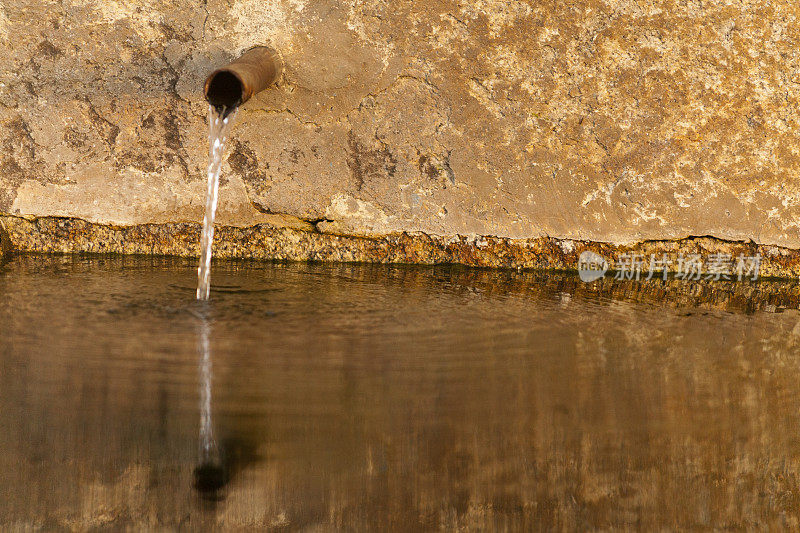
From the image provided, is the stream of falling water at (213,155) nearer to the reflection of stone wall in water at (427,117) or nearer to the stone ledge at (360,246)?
the reflection of stone wall in water at (427,117)

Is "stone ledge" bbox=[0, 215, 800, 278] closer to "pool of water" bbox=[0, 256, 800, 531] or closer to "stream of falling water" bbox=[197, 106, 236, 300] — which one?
"stream of falling water" bbox=[197, 106, 236, 300]

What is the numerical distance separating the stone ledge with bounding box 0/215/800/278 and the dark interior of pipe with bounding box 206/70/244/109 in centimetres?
52

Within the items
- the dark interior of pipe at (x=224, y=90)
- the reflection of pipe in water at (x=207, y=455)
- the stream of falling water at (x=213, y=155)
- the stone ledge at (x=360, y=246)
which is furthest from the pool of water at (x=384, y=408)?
the dark interior of pipe at (x=224, y=90)

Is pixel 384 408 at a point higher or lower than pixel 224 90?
lower

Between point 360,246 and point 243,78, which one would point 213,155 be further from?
point 360,246

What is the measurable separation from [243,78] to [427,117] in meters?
0.75

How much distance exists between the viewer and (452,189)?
9.00 ft

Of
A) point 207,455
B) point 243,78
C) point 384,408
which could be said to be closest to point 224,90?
point 243,78

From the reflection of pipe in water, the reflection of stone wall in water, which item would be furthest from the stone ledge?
the reflection of pipe in water

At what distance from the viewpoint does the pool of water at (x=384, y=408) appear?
1065mm

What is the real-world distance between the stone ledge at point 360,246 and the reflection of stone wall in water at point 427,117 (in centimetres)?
5

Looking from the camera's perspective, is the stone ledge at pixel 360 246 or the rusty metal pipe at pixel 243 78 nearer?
the rusty metal pipe at pixel 243 78

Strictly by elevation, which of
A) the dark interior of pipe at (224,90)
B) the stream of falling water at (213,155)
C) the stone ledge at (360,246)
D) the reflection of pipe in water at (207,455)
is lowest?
the reflection of pipe in water at (207,455)

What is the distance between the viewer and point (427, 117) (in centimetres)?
→ 270
